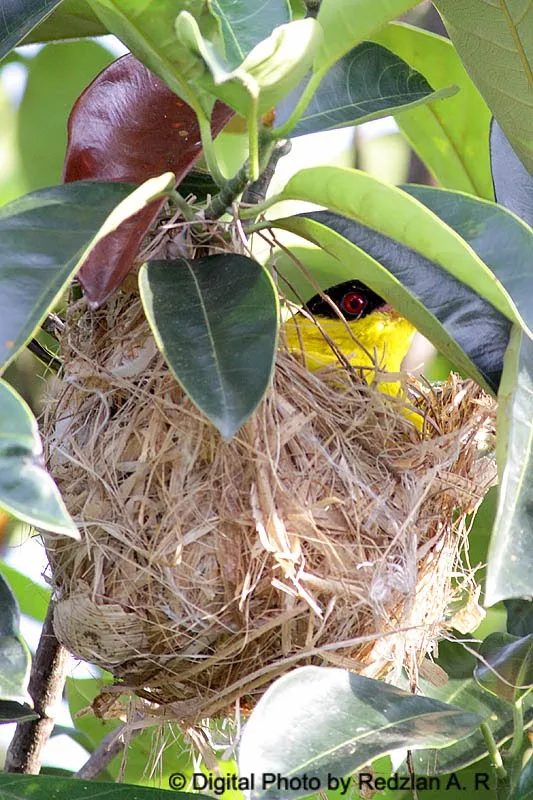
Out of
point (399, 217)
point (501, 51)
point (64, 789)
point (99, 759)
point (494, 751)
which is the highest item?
point (501, 51)

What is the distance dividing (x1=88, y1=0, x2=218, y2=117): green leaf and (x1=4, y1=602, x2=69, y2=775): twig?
33.0 inches

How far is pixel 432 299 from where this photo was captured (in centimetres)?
113

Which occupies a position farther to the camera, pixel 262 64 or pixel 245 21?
pixel 245 21

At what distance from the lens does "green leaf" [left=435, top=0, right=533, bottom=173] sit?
1.11 metres

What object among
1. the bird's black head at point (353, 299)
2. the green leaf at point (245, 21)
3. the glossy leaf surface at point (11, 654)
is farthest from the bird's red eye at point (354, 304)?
the glossy leaf surface at point (11, 654)

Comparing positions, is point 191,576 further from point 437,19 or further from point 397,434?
point 437,19

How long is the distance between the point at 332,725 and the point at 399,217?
0.51 m

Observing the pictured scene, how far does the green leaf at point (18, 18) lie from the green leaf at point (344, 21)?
35 centimetres

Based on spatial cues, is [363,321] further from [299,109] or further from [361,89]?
[299,109]

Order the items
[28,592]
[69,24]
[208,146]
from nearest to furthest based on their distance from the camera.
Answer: [208,146], [69,24], [28,592]

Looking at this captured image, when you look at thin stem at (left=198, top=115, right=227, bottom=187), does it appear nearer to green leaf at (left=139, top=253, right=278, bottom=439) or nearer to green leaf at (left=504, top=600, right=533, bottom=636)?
green leaf at (left=139, top=253, right=278, bottom=439)

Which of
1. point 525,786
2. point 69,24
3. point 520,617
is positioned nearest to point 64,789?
point 525,786

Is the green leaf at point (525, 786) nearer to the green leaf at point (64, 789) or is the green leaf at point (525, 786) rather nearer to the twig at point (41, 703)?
the green leaf at point (64, 789)

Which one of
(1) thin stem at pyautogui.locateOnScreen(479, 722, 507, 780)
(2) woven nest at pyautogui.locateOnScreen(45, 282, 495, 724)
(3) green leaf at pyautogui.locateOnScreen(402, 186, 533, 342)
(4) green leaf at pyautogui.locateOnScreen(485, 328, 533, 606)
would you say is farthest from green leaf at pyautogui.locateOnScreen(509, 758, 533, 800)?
(3) green leaf at pyautogui.locateOnScreen(402, 186, 533, 342)
